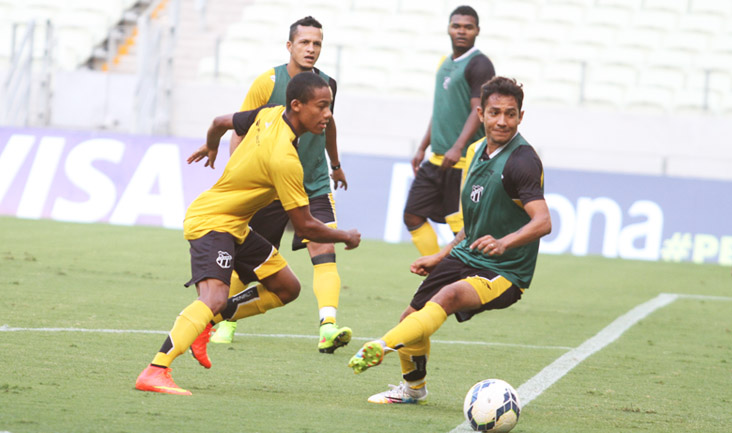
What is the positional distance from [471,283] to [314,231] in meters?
0.84

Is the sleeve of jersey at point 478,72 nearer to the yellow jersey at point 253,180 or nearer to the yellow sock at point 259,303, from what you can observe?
the yellow sock at point 259,303

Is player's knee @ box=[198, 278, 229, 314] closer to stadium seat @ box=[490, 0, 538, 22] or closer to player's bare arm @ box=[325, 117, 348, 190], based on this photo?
player's bare arm @ box=[325, 117, 348, 190]

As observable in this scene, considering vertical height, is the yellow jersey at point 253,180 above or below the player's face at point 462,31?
below

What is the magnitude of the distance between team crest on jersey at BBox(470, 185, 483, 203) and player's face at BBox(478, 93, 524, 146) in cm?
25

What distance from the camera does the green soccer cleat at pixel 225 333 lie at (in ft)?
23.6

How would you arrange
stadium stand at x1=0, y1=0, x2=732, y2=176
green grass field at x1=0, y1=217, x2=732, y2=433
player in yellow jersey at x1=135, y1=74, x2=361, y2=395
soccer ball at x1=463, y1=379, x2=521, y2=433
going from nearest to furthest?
soccer ball at x1=463, y1=379, x2=521, y2=433, green grass field at x1=0, y1=217, x2=732, y2=433, player in yellow jersey at x1=135, y1=74, x2=361, y2=395, stadium stand at x1=0, y1=0, x2=732, y2=176

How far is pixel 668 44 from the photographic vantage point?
64.6ft

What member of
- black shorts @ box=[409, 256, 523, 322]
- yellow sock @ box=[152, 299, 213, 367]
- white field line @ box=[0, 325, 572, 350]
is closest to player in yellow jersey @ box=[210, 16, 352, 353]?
white field line @ box=[0, 325, 572, 350]

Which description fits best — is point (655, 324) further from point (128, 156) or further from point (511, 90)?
point (128, 156)

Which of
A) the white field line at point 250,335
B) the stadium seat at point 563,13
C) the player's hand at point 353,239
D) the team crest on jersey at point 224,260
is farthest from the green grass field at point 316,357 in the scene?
the stadium seat at point 563,13

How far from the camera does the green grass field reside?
4938mm

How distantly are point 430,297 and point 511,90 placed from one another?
1114 mm

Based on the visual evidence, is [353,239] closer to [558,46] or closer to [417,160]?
[417,160]

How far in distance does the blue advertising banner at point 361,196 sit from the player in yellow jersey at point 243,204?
939cm
